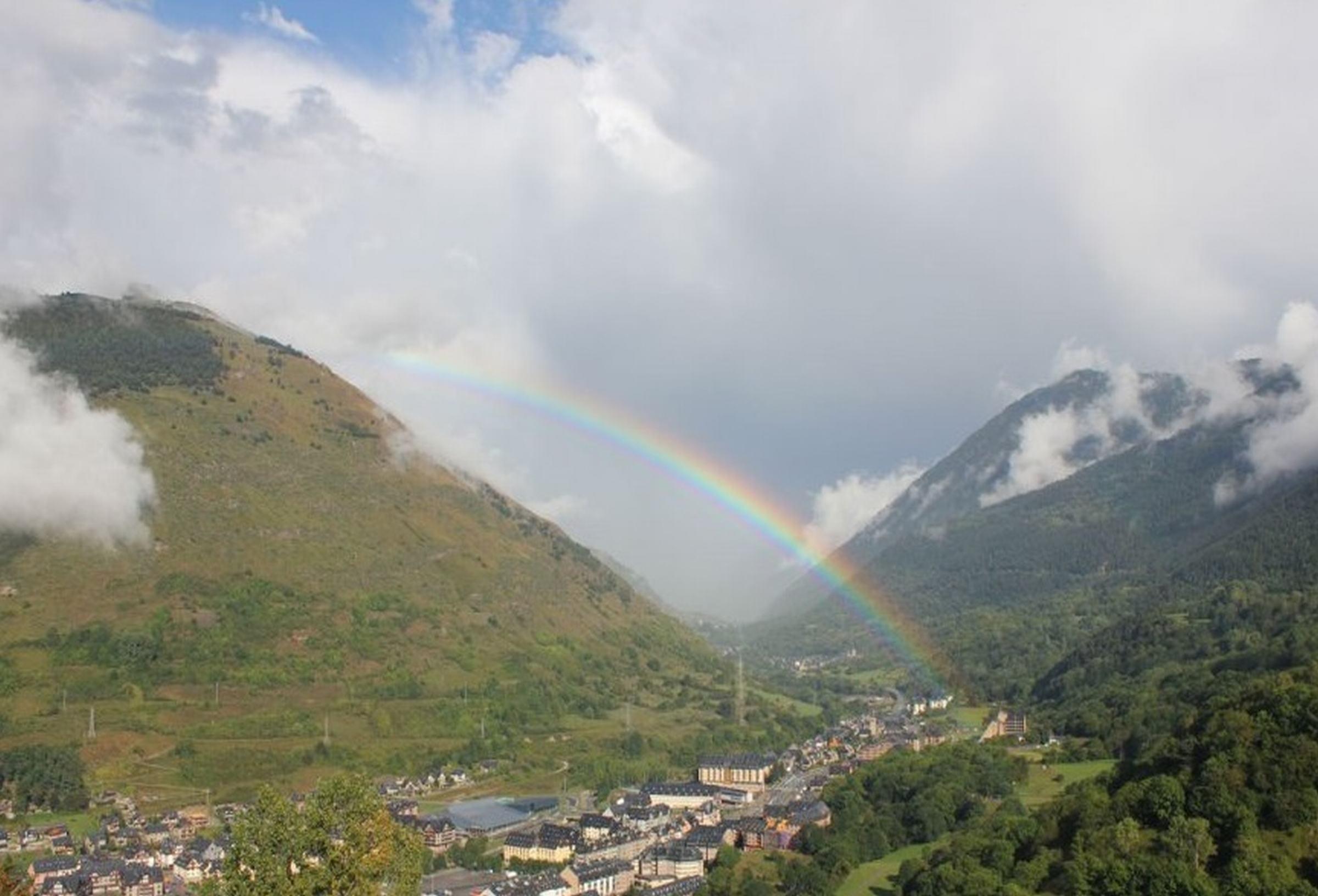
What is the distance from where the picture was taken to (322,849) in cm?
2983

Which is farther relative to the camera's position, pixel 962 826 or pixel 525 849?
pixel 525 849

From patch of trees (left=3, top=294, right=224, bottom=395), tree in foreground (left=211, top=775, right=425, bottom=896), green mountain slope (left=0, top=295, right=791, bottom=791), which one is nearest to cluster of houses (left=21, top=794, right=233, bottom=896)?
green mountain slope (left=0, top=295, right=791, bottom=791)

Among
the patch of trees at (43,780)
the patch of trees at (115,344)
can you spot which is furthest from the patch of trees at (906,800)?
the patch of trees at (115,344)

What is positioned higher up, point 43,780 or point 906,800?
point 43,780

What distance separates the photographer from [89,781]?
93125 millimetres

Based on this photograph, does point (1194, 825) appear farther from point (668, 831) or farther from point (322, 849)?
point (668, 831)

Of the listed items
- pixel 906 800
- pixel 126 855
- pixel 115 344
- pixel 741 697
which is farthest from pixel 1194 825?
pixel 115 344

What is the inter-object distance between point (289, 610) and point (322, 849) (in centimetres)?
10669

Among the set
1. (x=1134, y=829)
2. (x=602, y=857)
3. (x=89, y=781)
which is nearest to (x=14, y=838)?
(x=89, y=781)

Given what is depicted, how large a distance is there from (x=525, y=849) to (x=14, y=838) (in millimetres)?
36652

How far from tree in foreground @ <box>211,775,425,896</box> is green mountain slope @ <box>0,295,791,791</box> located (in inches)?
2823

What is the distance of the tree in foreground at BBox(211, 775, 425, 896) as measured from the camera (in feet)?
95.6

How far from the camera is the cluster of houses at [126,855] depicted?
7019 centimetres

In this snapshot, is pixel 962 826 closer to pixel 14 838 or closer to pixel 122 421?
pixel 14 838
